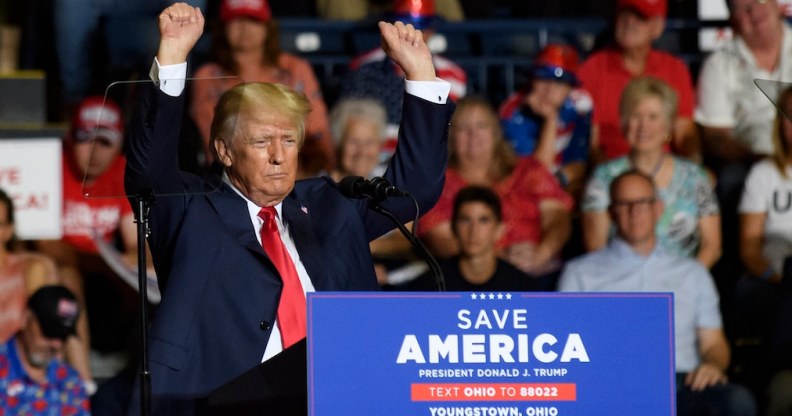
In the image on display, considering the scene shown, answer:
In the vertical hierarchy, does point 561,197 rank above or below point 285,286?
above

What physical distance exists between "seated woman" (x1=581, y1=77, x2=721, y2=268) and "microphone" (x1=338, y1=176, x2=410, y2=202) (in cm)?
317

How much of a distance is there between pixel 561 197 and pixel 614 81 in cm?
75

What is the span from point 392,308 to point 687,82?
4.34 metres

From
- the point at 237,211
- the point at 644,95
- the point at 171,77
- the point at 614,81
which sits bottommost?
the point at 237,211

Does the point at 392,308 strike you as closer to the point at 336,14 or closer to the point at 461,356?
the point at 461,356

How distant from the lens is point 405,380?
2.66m

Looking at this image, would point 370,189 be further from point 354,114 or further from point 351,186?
point 354,114

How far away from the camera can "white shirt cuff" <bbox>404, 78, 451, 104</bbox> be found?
3.39 metres

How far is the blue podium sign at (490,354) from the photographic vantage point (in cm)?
265

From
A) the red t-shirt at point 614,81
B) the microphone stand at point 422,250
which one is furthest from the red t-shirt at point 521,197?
the microphone stand at point 422,250

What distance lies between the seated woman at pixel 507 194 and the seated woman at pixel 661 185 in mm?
145

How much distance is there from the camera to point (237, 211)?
10.7ft

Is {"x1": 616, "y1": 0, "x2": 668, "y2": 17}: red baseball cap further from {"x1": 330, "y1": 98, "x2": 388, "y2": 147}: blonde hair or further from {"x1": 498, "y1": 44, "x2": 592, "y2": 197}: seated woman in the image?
{"x1": 330, "y1": 98, "x2": 388, "y2": 147}: blonde hair

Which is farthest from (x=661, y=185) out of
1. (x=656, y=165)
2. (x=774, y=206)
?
(x=774, y=206)
